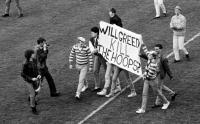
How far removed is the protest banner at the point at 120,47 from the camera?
1762 cm

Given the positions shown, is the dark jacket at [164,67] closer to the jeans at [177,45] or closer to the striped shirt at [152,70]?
the striped shirt at [152,70]

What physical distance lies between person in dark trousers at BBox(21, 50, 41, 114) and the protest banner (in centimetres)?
258

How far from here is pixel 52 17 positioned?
91.8 ft

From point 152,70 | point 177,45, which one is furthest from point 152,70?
point 177,45

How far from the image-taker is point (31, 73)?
17109 millimetres

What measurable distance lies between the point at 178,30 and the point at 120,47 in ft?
10.5

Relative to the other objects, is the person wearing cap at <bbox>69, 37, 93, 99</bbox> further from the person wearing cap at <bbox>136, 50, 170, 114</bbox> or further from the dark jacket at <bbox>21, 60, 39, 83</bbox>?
the person wearing cap at <bbox>136, 50, 170, 114</bbox>

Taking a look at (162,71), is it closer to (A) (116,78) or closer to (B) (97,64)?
(A) (116,78)

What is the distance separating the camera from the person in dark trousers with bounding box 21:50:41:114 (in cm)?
1692

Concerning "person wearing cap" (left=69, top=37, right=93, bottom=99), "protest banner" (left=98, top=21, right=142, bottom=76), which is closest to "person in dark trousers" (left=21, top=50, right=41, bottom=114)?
"person wearing cap" (left=69, top=37, right=93, bottom=99)

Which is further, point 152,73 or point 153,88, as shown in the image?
point 153,88

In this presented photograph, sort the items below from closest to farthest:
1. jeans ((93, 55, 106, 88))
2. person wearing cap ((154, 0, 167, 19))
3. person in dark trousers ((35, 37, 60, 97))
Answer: person in dark trousers ((35, 37, 60, 97)), jeans ((93, 55, 106, 88)), person wearing cap ((154, 0, 167, 19))

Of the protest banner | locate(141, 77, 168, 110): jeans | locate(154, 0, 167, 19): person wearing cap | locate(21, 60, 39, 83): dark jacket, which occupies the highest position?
locate(154, 0, 167, 19): person wearing cap

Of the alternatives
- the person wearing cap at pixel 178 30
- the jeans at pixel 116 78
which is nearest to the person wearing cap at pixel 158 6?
the person wearing cap at pixel 178 30
